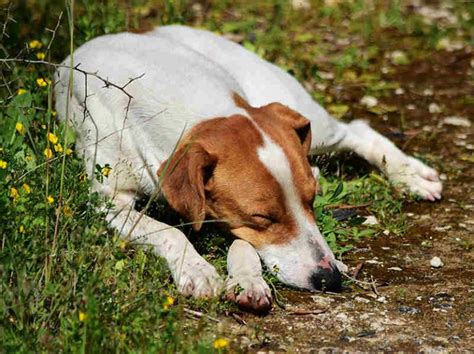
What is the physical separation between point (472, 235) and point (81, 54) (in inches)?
103

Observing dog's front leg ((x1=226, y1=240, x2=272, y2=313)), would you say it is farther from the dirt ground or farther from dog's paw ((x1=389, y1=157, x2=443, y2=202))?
dog's paw ((x1=389, y1=157, x2=443, y2=202))

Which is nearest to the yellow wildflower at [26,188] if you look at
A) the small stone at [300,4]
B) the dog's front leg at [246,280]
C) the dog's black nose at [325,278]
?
the dog's front leg at [246,280]

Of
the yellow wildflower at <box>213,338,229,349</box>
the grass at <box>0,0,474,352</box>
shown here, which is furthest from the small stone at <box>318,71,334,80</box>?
the yellow wildflower at <box>213,338,229,349</box>

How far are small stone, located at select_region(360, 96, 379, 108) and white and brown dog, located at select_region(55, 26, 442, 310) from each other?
132 cm

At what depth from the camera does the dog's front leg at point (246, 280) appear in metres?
4.27

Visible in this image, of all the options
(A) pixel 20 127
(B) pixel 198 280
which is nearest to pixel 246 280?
(B) pixel 198 280

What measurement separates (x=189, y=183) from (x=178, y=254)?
0.38m

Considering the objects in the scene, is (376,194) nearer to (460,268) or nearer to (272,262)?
(460,268)

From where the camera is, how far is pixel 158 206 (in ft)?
16.8

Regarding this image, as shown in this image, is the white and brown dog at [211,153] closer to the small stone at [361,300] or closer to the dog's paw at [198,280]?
the dog's paw at [198,280]

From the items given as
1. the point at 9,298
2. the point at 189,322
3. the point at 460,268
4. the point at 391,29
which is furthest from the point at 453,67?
the point at 9,298

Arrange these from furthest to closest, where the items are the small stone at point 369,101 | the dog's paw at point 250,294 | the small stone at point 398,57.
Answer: the small stone at point 398,57
the small stone at point 369,101
the dog's paw at point 250,294

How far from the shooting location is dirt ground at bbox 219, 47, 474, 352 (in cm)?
411

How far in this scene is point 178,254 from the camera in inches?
181
